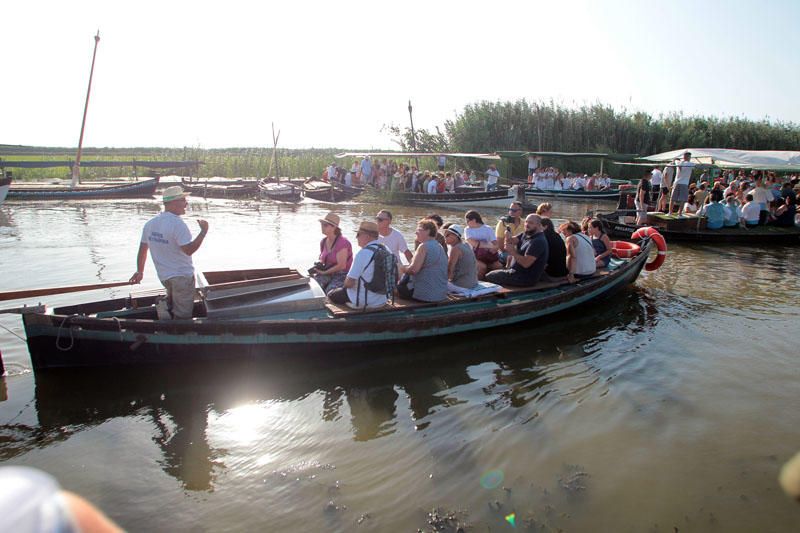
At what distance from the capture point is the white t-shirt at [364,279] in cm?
710

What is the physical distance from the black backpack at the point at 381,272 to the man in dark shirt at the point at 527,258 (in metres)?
2.34

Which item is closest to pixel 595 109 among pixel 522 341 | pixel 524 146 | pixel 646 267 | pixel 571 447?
pixel 524 146

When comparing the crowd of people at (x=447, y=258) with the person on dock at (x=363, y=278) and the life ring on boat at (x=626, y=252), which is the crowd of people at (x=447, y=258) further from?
the life ring on boat at (x=626, y=252)

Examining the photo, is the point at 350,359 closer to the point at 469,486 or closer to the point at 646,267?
the point at 469,486

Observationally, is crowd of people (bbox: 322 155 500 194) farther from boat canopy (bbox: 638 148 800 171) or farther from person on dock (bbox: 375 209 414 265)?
person on dock (bbox: 375 209 414 265)

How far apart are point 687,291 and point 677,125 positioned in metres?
30.2

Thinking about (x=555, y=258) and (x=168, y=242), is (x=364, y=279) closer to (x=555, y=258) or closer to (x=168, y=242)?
(x=168, y=242)

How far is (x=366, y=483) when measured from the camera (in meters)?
4.93

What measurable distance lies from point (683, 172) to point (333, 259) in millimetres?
14480

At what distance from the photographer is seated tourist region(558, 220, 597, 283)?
9750 mm

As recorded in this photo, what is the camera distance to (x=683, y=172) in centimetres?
1822

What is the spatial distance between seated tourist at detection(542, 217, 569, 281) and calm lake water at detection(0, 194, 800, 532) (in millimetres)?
848

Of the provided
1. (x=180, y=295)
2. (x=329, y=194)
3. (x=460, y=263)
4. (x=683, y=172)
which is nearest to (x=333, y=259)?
(x=460, y=263)

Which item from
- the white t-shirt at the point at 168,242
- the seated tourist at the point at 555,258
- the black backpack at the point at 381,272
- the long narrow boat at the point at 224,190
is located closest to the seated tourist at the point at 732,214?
the seated tourist at the point at 555,258
